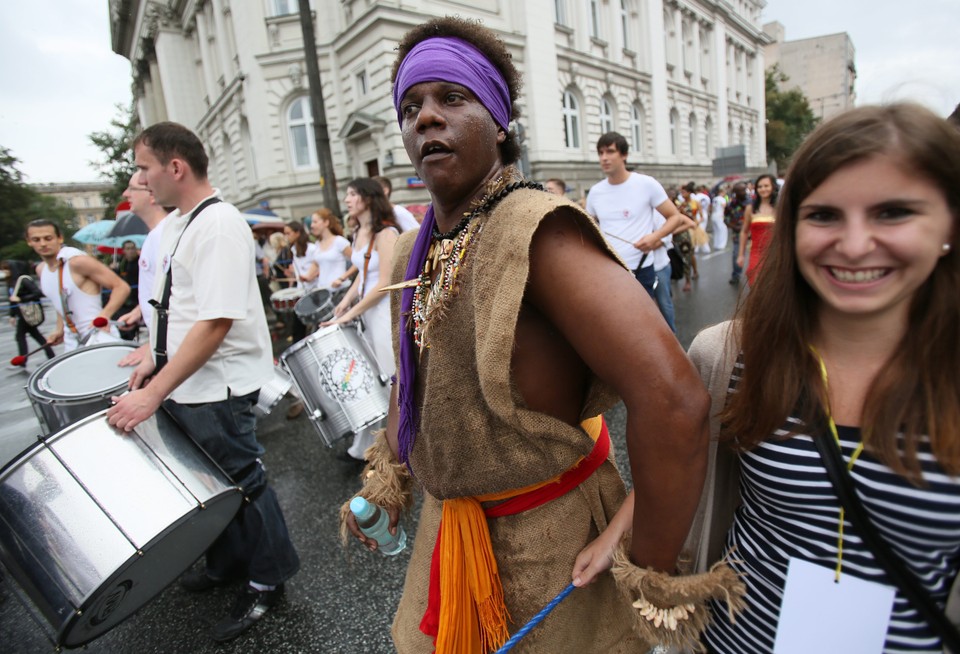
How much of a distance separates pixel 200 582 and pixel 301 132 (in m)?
18.1

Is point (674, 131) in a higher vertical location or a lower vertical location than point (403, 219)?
higher

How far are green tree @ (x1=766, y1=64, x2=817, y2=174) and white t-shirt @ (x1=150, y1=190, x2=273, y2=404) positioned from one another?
2086 inches

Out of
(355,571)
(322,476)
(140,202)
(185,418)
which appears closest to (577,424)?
(185,418)

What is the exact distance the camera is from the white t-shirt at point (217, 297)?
2156 millimetres

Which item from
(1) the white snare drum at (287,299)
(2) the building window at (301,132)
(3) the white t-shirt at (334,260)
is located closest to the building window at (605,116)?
(2) the building window at (301,132)

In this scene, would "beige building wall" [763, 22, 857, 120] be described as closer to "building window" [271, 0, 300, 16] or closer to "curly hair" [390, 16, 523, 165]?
"building window" [271, 0, 300, 16]

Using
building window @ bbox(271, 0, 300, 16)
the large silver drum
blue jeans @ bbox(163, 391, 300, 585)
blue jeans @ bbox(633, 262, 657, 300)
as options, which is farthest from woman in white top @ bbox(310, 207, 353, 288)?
building window @ bbox(271, 0, 300, 16)

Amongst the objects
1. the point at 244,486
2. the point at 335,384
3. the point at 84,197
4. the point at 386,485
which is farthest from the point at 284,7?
the point at 84,197

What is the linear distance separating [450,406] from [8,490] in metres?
1.79

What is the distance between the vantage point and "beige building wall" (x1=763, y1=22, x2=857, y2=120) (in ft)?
188

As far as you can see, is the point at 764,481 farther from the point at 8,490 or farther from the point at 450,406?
the point at 8,490

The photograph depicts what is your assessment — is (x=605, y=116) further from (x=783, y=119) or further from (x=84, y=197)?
(x=84, y=197)

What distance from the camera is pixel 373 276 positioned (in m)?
3.94

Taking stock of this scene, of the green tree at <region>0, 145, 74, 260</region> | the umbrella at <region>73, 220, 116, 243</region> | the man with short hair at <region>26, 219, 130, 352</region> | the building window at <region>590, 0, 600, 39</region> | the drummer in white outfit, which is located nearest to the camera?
the drummer in white outfit
